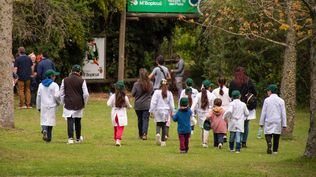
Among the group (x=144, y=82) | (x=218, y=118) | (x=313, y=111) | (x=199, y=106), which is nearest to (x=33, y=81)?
(x=144, y=82)

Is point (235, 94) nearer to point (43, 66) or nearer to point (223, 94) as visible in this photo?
point (223, 94)

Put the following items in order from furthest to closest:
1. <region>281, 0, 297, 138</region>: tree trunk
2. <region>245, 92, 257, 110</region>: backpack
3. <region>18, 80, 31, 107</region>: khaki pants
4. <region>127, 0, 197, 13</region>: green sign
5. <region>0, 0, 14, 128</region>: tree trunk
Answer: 1. <region>127, 0, 197, 13</region>: green sign
2. <region>18, 80, 31, 107</region>: khaki pants
3. <region>281, 0, 297, 138</region>: tree trunk
4. <region>0, 0, 14, 128</region>: tree trunk
5. <region>245, 92, 257, 110</region>: backpack

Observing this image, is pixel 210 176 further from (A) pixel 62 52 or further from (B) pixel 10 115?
(A) pixel 62 52

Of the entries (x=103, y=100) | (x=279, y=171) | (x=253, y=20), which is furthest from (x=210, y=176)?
(x=103, y=100)

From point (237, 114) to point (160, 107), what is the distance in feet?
6.83

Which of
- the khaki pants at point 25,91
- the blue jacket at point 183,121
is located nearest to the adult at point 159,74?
the khaki pants at point 25,91

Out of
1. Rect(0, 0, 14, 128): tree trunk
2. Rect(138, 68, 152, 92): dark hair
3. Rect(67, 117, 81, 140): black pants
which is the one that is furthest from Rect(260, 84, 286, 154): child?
Rect(0, 0, 14, 128): tree trunk

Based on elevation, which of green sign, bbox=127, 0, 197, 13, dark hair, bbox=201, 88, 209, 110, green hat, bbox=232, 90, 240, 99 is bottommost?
dark hair, bbox=201, 88, 209, 110

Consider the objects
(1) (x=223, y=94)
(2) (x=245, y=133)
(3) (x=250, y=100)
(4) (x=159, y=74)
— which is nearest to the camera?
(2) (x=245, y=133)

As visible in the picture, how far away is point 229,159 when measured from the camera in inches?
702

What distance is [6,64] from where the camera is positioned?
2177 centimetres

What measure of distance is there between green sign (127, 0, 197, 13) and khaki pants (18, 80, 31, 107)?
8.40 m

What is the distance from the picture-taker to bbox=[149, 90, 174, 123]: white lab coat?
20594mm

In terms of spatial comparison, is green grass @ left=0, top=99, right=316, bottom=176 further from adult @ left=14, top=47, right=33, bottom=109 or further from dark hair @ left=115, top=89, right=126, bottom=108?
adult @ left=14, top=47, right=33, bottom=109
